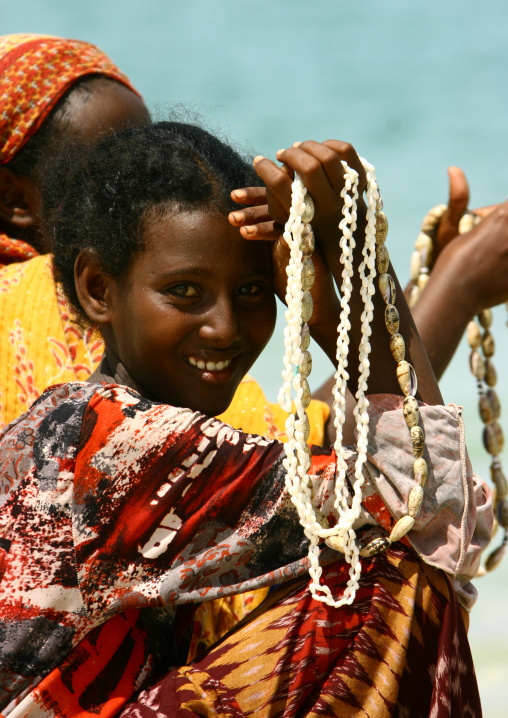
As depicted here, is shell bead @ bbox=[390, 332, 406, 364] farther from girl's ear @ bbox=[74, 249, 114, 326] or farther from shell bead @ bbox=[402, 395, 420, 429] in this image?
girl's ear @ bbox=[74, 249, 114, 326]

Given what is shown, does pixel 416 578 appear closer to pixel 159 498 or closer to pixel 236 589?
pixel 236 589

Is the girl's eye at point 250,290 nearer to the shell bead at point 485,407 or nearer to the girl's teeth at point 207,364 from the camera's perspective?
the girl's teeth at point 207,364

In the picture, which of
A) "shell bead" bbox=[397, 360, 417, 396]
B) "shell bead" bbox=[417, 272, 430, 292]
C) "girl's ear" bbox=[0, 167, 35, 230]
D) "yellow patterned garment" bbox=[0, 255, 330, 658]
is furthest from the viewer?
"girl's ear" bbox=[0, 167, 35, 230]

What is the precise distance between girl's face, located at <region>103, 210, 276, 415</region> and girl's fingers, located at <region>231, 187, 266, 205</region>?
0.10m

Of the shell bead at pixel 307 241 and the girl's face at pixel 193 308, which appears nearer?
the shell bead at pixel 307 241

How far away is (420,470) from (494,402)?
58.1 inches

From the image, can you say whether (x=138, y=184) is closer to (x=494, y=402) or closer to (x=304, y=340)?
(x=304, y=340)

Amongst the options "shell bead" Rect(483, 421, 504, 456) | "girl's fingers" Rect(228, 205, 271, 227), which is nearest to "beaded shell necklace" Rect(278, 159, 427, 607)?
"girl's fingers" Rect(228, 205, 271, 227)

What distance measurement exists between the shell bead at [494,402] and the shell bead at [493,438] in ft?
0.14

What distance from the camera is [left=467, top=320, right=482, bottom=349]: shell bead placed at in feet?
10.6

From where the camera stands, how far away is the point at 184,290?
2178mm

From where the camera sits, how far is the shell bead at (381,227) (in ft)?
6.69

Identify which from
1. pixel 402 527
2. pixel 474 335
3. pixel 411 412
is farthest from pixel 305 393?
pixel 474 335

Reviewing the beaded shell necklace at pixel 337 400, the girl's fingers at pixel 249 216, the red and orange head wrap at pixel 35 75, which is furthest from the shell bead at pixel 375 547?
the red and orange head wrap at pixel 35 75
